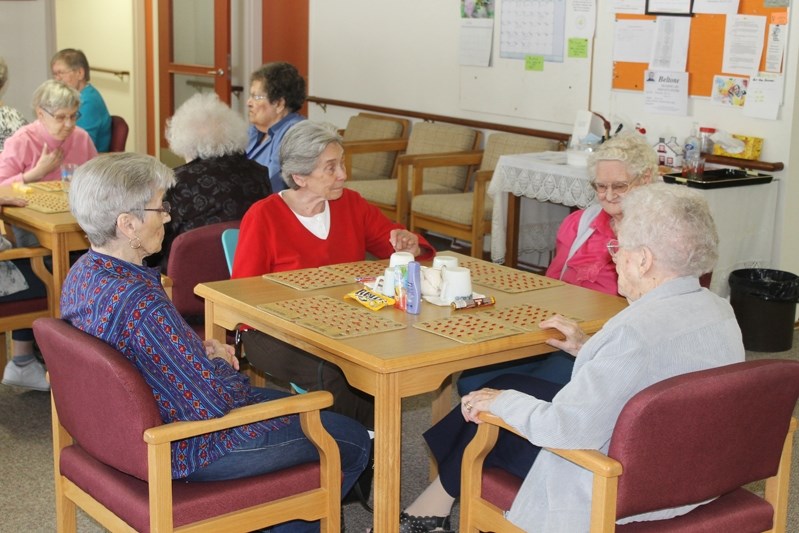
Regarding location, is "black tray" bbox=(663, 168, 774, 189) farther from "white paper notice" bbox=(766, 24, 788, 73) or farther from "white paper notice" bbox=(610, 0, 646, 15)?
"white paper notice" bbox=(610, 0, 646, 15)

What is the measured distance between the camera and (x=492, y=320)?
8.83 feet

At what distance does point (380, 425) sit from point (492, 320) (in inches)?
17.2

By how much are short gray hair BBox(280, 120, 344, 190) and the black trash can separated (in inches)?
92.5

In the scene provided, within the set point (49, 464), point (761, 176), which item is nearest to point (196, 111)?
point (49, 464)

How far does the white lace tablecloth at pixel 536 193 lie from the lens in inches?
207

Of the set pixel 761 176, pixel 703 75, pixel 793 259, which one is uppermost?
pixel 703 75

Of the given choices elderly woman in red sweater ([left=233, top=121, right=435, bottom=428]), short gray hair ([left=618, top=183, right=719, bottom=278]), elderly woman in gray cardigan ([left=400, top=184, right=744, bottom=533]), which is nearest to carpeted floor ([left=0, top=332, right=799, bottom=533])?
elderly woman in red sweater ([left=233, top=121, right=435, bottom=428])

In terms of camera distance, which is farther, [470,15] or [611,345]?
[470,15]

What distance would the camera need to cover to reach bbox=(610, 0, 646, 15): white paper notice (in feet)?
18.0

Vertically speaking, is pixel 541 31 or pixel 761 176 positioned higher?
pixel 541 31

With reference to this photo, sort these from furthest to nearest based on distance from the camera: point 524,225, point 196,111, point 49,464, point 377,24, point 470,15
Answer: point 377,24 < point 470,15 < point 524,225 < point 196,111 < point 49,464

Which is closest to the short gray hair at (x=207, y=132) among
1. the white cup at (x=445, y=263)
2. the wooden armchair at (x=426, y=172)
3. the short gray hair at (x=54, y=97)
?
the short gray hair at (x=54, y=97)

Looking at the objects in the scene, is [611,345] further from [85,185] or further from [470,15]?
[470,15]

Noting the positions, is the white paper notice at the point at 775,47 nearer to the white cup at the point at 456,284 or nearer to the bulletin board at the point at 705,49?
the bulletin board at the point at 705,49
